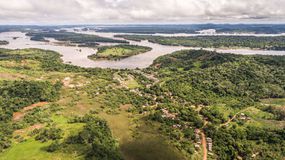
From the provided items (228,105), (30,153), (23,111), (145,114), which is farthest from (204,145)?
(23,111)

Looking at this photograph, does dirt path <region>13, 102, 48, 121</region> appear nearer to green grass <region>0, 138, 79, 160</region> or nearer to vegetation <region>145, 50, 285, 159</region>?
green grass <region>0, 138, 79, 160</region>

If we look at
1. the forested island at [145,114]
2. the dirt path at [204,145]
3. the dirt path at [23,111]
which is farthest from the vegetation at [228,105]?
the dirt path at [23,111]

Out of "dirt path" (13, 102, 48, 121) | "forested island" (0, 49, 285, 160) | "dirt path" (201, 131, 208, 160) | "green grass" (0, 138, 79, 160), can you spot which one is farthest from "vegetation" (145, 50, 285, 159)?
"dirt path" (13, 102, 48, 121)

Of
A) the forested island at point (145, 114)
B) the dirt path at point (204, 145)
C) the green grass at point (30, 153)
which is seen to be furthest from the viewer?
the forested island at point (145, 114)

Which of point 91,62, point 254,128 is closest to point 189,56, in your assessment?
point 91,62

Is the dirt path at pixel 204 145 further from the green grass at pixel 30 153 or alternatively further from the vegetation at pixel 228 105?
the green grass at pixel 30 153

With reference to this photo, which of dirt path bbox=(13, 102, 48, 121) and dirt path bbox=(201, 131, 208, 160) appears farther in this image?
dirt path bbox=(13, 102, 48, 121)

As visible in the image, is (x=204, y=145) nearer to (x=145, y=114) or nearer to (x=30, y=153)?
(x=145, y=114)

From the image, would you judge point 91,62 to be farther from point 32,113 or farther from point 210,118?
point 210,118

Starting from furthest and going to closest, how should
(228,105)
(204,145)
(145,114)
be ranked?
(228,105), (145,114), (204,145)
